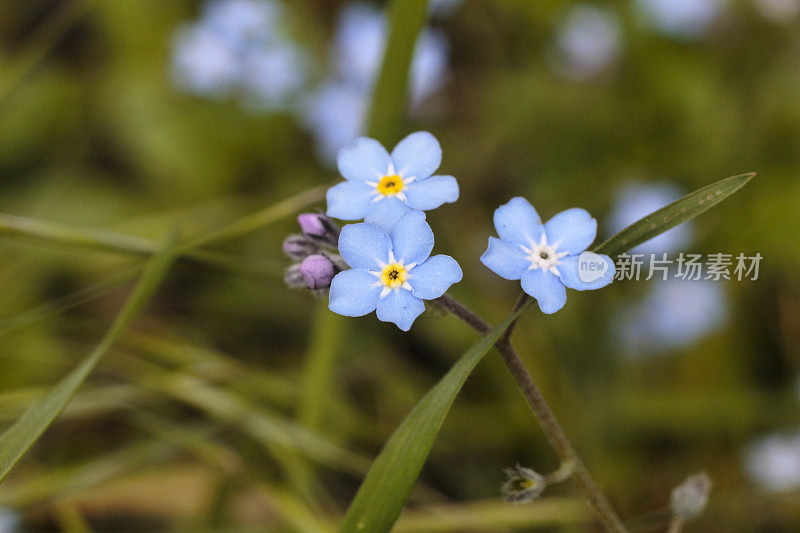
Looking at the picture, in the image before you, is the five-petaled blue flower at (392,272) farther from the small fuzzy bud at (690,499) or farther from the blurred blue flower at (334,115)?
the blurred blue flower at (334,115)

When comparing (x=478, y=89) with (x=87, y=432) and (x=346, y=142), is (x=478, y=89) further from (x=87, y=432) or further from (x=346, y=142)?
(x=87, y=432)

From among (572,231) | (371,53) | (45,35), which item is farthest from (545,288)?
(45,35)

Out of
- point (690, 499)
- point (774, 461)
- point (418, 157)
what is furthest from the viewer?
point (774, 461)

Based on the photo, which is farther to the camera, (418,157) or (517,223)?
(418,157)

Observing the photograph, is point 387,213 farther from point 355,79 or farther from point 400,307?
point 355,79

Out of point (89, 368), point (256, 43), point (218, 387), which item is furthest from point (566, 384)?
point (256, 43)
